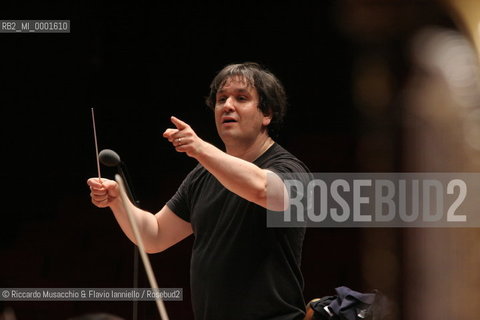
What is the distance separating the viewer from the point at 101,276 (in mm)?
2535

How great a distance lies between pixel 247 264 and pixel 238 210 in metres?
0.13

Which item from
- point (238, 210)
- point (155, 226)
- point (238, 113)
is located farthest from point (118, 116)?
point (238, 210)

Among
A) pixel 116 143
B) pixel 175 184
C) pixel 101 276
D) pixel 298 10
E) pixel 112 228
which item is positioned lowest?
pixel 101 276

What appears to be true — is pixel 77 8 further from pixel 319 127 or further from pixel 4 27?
pixel 319 127

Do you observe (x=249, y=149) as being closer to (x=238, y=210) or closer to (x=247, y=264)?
(x=238, y=210)

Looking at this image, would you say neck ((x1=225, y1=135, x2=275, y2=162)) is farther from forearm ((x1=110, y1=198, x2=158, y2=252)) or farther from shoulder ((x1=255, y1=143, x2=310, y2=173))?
forearm ((x1=110, y1=198, x2=158, y2=252))

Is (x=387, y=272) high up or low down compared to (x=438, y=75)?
down

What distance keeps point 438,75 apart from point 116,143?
1.78 meters

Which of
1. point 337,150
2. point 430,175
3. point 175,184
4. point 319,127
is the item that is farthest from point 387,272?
point 175,184

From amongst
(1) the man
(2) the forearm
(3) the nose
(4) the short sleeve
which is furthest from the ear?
(2) the forearm

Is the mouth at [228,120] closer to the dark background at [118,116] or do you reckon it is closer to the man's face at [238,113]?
the man's face at [238,113]

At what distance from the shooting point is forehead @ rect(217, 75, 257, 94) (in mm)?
1691

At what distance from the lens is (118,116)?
247 centimetres

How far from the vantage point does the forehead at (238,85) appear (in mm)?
1691
